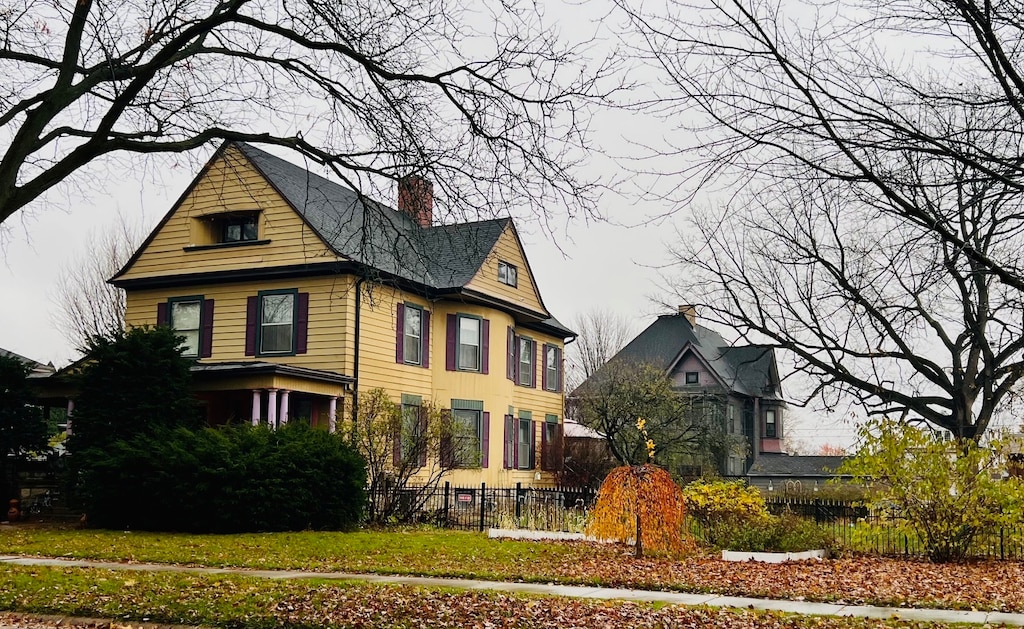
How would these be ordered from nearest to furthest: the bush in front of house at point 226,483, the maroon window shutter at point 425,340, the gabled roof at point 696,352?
1. the bush in front of house at point 226,483
2. the maroon window shutter at point 425,340
3. the gabled roof at point 696,352

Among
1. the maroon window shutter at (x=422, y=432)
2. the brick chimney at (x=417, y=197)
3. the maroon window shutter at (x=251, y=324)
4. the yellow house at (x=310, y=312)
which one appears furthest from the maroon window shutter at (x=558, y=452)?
the brick chimney at (x=417, y=197)

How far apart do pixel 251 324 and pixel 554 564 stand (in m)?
14.8

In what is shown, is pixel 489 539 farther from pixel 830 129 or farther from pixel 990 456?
pixel 830 129

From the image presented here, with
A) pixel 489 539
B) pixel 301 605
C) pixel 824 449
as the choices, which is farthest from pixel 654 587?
pixel 824 449

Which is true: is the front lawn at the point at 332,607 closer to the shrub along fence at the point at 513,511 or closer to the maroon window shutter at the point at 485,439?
the shrub along fence at the point at 513,511

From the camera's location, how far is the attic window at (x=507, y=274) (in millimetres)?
31609

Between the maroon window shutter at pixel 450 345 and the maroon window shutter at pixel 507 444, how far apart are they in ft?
10.3

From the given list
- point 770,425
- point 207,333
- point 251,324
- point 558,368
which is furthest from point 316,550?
point 770,425

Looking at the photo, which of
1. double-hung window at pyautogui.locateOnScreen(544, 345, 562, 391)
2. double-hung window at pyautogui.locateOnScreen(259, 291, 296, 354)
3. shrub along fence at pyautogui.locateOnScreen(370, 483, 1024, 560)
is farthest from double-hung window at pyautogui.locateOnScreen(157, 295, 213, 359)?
double-hung window at pyautogui.locateOnScreen(544, 345, 562, 391)

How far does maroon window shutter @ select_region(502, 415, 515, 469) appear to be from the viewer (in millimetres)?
31562

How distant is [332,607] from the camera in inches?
408

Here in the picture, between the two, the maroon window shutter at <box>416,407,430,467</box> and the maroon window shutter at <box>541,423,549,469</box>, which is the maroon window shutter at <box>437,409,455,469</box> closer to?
the maroon window shutter at <box>416,407,430,467</box>

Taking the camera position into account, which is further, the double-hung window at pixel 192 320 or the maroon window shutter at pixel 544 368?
the maroon window shutter at pixel 544 368

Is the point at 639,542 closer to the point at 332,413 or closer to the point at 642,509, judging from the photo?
the point at 642,509
